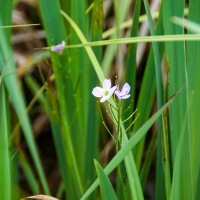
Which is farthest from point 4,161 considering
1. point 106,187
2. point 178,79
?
point 178,79

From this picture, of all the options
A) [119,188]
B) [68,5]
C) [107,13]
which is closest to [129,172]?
[119,188]

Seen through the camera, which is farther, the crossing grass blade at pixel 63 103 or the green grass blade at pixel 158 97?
the crossing grass blade at pixel 63 103

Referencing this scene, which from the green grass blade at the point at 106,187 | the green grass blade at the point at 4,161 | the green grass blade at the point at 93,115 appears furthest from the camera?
the green grass blade at the point at 93,115

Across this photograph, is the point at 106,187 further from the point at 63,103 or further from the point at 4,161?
the point at 63,103

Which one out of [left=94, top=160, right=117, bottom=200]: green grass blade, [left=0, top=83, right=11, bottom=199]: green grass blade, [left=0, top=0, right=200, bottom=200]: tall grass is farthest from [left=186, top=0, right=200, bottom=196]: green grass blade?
[left=0, top=83, right=11, bottom=199]: green grass blade

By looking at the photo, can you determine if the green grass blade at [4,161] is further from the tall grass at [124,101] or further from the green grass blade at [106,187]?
the green grass blade at [106,187]

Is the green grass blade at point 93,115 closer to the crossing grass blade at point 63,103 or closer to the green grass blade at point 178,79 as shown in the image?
the crossing grass blade at point 63,103

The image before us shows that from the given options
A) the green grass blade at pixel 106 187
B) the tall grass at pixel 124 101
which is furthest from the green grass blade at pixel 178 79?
the green grass blade at pixel 106 187

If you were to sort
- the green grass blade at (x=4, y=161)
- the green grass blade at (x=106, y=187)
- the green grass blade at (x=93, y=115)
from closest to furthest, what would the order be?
1. the green grass blade at (x=106, y=187)
2. the green grass blade at (x=4, y=161)
3. the green grass blade at (x=93, y=115)

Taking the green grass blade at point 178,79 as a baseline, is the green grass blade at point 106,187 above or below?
below
